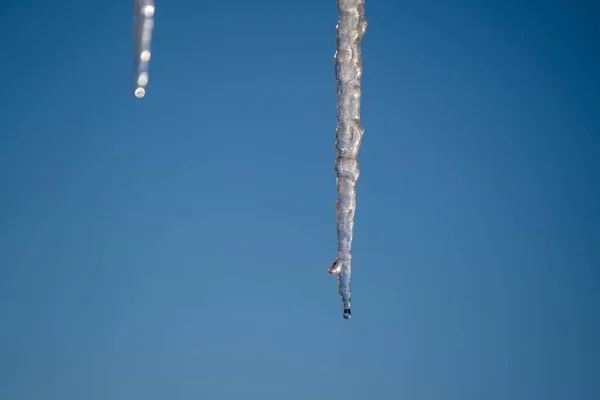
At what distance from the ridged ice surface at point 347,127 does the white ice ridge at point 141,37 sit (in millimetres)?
627

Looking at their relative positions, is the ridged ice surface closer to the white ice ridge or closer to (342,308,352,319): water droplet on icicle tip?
(342,308,352,319): water droplet on icicle tip

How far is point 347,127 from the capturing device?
2.58 metres

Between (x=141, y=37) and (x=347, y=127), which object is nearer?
(x=141, y=37)

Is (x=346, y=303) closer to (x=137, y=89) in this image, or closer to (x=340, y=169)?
(x=340, y=169)

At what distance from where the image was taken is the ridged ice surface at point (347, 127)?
98.7 inches

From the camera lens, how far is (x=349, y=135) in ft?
8.48

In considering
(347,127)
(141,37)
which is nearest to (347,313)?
(347,127)

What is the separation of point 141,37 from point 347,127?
2.47 ft

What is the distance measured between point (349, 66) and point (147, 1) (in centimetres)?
69

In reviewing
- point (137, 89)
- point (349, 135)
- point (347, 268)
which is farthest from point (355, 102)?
point (137, 89)

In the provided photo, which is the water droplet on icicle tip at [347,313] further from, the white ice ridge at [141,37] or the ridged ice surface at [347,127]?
the white ice ridge at [141,37]

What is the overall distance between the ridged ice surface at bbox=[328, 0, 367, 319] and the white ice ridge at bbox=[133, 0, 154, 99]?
24.7 inches

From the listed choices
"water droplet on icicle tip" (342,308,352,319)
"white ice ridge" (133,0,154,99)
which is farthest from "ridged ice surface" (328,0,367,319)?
"white ice ridge" (133,0,154,99)

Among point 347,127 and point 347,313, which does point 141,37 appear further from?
point 347,313
